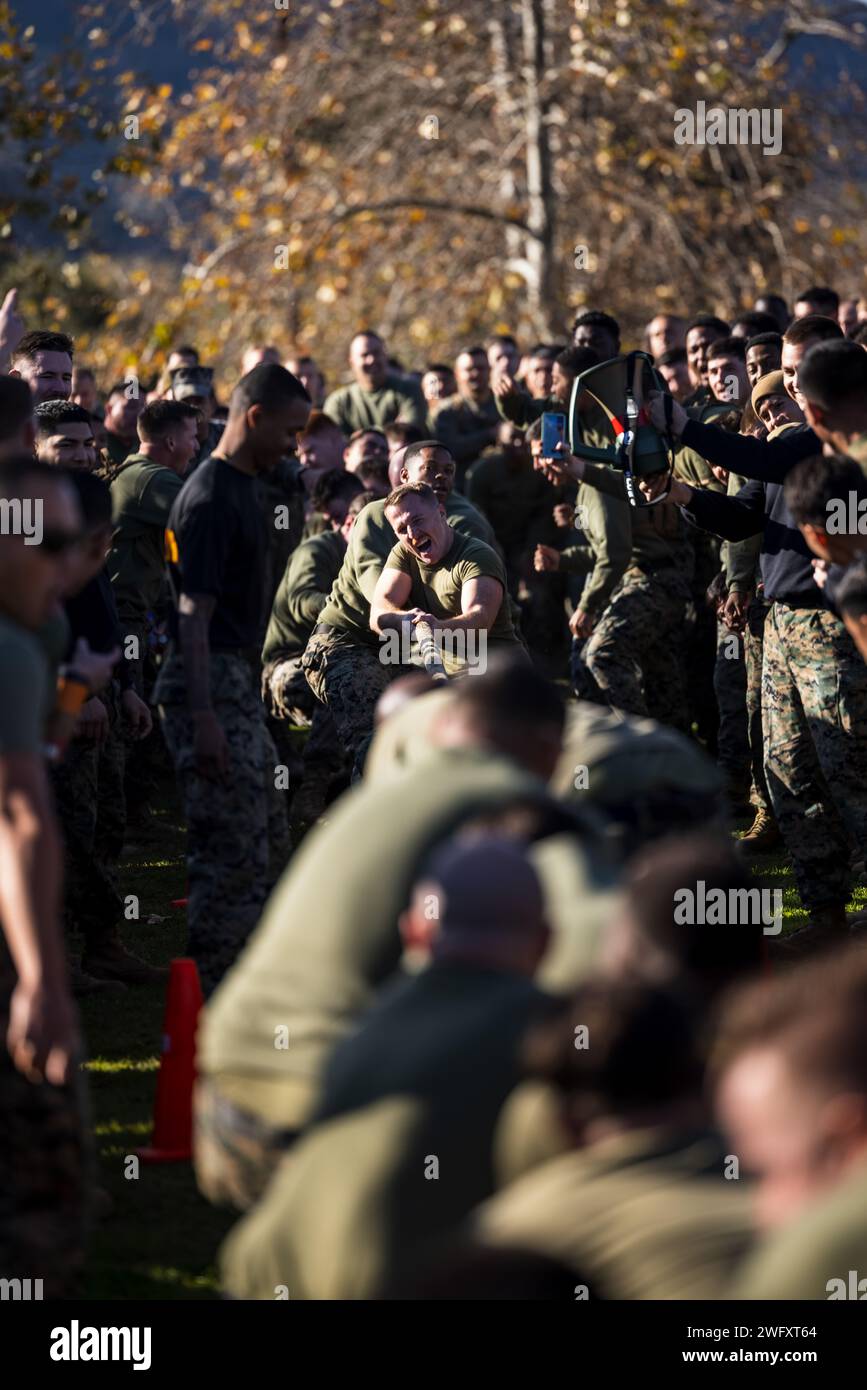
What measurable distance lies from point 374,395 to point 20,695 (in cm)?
985

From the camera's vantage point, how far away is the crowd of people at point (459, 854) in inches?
119

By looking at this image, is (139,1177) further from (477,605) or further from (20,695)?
(477,605)

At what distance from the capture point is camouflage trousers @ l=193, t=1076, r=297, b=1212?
4023mm

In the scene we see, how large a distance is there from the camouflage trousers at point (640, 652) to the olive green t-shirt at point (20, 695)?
604 centimetres

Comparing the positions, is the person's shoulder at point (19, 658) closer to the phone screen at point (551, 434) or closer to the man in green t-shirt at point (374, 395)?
the phone screen at point (551, 434)

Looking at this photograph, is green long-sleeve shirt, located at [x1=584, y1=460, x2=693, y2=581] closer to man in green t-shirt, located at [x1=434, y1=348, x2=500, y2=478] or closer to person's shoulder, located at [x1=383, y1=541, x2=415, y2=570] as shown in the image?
person's shoulder, located at [x1=383, y1=541, x2=415, y2=570]

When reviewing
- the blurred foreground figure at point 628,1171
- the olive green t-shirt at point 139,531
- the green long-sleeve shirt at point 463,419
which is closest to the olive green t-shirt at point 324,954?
the blurred foreground figure at point 628,1171

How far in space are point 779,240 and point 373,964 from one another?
16051mm

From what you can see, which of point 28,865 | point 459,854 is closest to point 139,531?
point 28,865

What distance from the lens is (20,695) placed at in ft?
13.1

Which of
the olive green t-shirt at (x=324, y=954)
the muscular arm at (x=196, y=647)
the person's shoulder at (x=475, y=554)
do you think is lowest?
the olive green t-shirt at (x=324, y=954)

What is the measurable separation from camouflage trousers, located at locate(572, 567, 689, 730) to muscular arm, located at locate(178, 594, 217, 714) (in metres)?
3.86

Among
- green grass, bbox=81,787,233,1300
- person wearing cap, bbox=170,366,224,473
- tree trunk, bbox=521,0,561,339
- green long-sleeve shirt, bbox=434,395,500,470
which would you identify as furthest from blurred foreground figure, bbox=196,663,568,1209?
tree trunk, bbox=521,0,561,339

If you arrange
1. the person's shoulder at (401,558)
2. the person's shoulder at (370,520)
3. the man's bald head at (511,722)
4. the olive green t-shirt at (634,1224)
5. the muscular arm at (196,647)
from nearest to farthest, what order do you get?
1. the olive green t-shirt at (634,1224)
2. the man's bald head at (511,722)
3. the muscular arm at (196,647)
4. the person's shoulder at (401,558)
5. the person's shoulder at (370,520)
